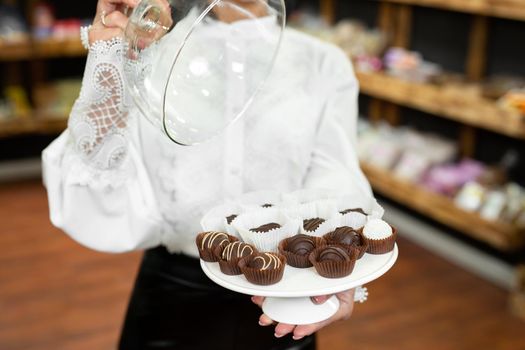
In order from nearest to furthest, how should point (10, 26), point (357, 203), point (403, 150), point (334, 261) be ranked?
1. point (334, 261)
2. point (357, 203)
3. point (403, 150)
4. point (10, 26)

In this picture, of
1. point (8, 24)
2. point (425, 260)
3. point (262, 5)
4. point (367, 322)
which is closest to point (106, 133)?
point (262, 5)

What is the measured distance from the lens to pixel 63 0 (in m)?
5.08

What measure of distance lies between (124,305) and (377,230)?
7.51ft

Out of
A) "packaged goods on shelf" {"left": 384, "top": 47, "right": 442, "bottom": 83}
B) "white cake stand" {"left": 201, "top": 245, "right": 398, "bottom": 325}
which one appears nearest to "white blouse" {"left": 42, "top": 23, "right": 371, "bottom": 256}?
"white cake stand" {"left": 201, "top": 245, "right": 398, "bottom": 325}

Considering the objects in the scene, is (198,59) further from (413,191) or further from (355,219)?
(413,191)

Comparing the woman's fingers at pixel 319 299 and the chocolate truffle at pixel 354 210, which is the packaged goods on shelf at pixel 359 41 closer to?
the chocolate truffle at pixel 354 210

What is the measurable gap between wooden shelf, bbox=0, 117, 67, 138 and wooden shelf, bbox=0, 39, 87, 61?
40cm

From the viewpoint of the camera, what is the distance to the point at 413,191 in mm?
3768

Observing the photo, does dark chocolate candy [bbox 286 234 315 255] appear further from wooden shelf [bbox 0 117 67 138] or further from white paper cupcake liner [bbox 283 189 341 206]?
wooden shelf [bbox 0 117 67 138]

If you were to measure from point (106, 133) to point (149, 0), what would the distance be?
314 mm

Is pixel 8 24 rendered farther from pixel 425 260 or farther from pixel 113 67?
pixel 113 67

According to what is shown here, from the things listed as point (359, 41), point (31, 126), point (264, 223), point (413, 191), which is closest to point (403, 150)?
point (413, 191)

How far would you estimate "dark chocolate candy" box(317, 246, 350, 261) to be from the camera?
1.17m

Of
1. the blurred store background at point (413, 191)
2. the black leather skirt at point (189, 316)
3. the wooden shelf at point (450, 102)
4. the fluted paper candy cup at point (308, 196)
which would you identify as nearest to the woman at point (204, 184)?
the black leather skirt at point (189, 316)
